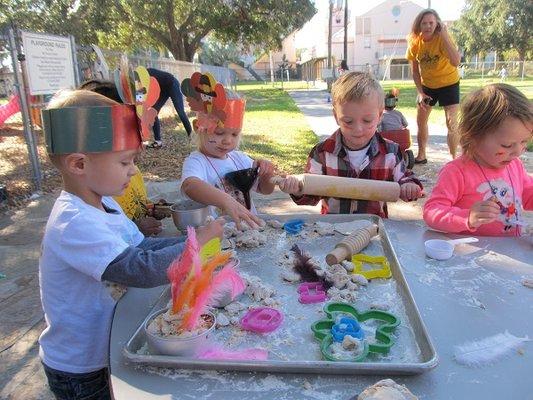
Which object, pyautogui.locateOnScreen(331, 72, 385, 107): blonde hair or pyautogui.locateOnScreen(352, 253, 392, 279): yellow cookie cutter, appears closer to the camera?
pyautogui.locateOnScreen(352, 253, 392, 279): yellow cookie cutter

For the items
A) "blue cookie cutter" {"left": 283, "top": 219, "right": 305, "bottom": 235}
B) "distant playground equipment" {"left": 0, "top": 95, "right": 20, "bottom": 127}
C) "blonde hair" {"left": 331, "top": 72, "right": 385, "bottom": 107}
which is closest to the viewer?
"blue cookie cutter" {"left": 283, "top": 219, "right": 305, "bottom": 235}

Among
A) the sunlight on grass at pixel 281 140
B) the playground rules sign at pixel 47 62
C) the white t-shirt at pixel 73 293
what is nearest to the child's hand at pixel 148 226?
the white t-shirt at pixel 73 293

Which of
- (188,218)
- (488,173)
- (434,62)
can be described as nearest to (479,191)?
(488,173)

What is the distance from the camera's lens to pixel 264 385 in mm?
920

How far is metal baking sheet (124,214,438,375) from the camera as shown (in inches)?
36.5

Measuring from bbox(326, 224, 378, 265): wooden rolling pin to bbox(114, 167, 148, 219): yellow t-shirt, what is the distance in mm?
1441

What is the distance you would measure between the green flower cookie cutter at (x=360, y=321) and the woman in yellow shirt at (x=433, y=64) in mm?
4666

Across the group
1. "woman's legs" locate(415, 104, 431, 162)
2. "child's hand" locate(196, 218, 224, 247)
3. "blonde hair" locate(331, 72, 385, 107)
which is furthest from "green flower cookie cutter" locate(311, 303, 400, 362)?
"woman's legs" locate(415, 104, 431, 162)

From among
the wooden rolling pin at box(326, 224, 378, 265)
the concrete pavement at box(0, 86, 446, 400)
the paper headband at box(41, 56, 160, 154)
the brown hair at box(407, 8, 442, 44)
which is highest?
the brown hair at box(407, 8, 442, 44)

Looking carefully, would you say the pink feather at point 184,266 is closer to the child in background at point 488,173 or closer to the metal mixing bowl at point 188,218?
the metal mixing bowl at point 188,218

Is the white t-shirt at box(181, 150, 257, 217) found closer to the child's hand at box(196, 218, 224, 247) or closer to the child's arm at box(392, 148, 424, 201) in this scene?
the child's arm at box(392, 148, 424, 201)

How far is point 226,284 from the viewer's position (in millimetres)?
1211

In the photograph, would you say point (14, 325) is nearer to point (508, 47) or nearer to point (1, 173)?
point (1, 173)

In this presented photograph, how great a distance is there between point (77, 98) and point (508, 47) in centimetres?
5433
